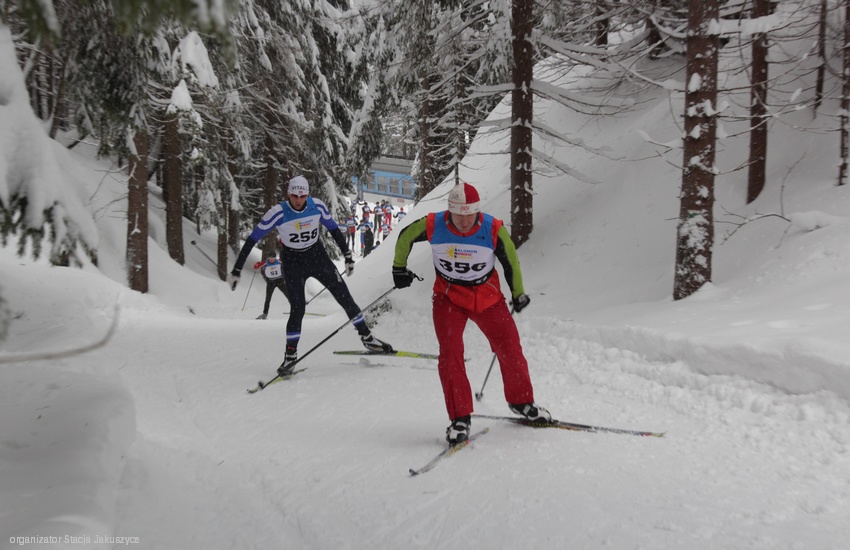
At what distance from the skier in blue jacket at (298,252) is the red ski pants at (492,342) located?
2.63m

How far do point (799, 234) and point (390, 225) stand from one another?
28765 mm

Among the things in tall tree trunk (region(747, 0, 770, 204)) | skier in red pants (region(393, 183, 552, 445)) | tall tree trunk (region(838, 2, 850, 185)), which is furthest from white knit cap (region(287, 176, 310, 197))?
tall tree trunk (region(838, 2, 850, 185))

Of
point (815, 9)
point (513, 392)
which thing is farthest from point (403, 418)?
point (815, 9)

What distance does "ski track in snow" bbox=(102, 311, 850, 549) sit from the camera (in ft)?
9.08

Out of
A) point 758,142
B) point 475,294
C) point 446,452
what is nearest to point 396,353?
point 475,294

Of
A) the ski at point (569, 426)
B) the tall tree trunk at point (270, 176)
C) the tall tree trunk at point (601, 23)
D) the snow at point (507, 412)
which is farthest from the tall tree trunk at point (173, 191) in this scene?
the ski at point (569, 426)

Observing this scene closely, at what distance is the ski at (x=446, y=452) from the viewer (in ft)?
11.6

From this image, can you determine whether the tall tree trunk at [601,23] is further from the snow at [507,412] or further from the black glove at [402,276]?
the black glove at [402,276]

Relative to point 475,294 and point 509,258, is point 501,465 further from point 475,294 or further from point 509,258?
point 509,258

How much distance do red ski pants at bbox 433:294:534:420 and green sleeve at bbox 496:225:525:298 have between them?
0.19m

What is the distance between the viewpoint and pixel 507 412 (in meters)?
4.79

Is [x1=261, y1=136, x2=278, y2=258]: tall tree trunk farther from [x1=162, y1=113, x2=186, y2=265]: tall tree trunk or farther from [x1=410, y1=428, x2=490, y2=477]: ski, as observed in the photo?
[x1=410, y1=428, x2=490, y2=477]: ski

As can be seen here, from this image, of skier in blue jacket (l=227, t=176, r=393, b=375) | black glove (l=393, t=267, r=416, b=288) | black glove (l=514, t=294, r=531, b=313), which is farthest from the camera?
skier in blue jacket (l=227, t=176, r=393, b=375)

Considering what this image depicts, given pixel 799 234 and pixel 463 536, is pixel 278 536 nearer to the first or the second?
pixel 463 536
